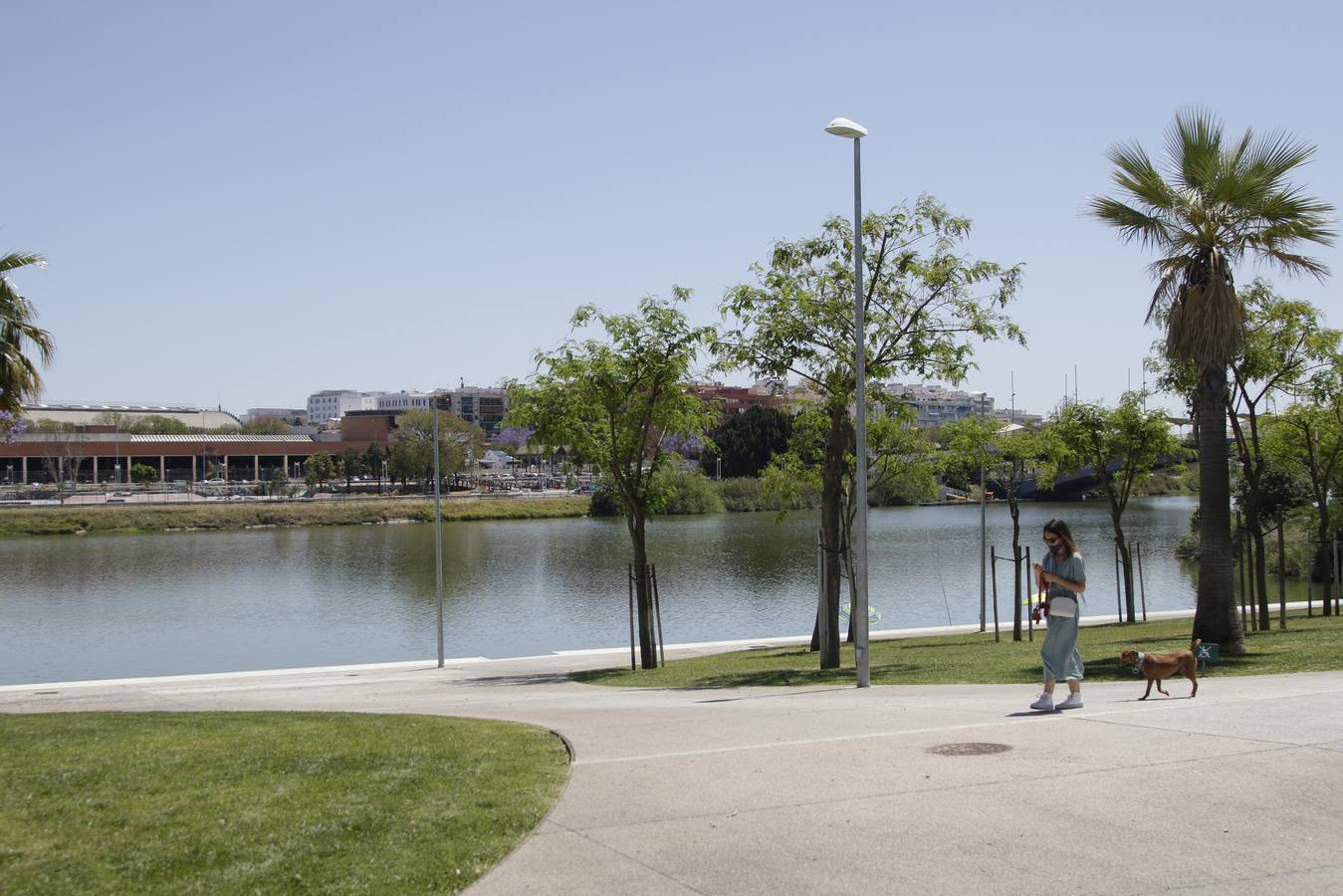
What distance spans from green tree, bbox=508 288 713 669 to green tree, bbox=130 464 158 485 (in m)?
122

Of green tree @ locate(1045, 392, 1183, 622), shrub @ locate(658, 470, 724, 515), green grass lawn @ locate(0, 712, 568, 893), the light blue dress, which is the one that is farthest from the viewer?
shrub @ locate(658, 470, 724, 515)

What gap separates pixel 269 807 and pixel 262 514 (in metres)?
96.5

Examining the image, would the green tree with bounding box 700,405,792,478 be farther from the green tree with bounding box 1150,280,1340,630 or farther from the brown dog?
the brown dog

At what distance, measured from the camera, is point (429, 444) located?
4744 inches

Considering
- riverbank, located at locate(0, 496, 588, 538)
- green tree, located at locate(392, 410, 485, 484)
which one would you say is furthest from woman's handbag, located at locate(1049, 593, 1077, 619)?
green tree, located at locate(392, 410, 485, 484)

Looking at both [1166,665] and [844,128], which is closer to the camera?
[1166,665]

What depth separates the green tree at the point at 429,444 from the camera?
122625 millimetres

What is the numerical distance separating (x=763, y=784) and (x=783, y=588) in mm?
37515

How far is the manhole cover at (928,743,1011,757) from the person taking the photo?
9.12m

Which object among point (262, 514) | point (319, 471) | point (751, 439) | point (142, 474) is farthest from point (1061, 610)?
point (142, 474)

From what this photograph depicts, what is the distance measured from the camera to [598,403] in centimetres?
2391

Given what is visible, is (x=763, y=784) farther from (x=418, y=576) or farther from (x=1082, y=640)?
(x=418, y=576)

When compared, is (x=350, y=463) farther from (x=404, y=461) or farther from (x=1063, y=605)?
(x=1063, y=605)

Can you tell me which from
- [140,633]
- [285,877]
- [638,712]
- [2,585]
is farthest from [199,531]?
[285,877]
